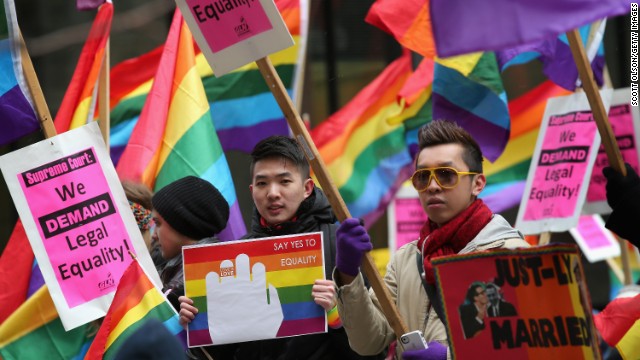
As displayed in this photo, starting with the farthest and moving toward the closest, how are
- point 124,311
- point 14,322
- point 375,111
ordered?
point 375,111, point 14,322, point 124,311

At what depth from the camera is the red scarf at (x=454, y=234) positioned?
13.9ft

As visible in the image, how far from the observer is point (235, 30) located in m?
4.44

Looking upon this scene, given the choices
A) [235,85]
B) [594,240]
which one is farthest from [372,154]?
[594,240]

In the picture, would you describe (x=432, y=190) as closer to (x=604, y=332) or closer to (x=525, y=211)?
(x=604, y=332)

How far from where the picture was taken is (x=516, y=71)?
39.1ft

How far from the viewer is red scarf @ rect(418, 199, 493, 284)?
13.9ft

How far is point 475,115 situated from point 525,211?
31.3 inches

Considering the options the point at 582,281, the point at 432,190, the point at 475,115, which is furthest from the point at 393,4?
the point at 582,281

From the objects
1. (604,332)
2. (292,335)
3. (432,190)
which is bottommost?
(604,332)

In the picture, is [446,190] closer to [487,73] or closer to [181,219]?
[181,219]

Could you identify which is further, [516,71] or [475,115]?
[516,71]

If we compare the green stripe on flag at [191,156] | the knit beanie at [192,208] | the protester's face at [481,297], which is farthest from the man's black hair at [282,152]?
the green stripe on flag at [191,156]

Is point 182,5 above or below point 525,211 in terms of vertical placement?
above

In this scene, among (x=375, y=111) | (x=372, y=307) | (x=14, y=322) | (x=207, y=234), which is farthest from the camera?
(x=375, y=111)
